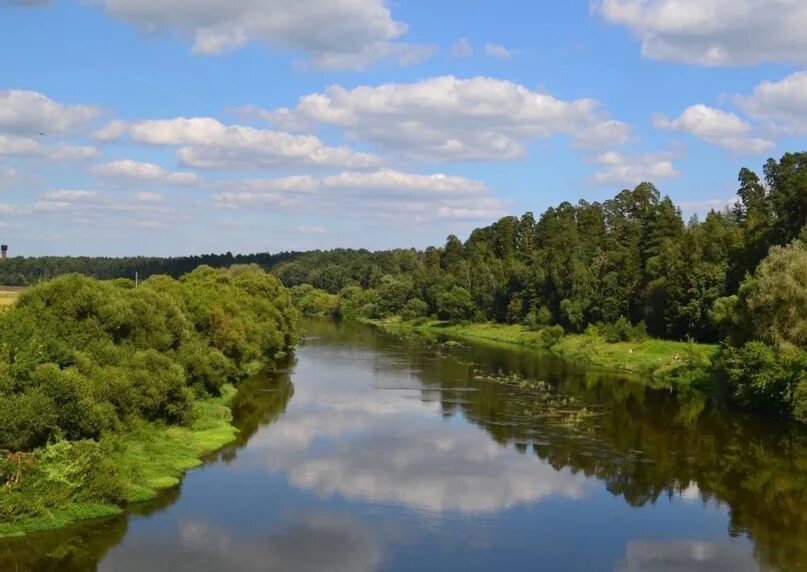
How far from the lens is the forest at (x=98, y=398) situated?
27.6m

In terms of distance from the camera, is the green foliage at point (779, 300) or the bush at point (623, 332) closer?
the green foliage at point (779, 300)

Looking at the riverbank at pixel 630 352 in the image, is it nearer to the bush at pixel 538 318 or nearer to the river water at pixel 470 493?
the bush at pixel 538 318

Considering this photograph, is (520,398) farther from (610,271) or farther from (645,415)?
(610,271)

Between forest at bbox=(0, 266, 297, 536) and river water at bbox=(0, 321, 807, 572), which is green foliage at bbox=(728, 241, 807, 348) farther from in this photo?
forest at bbox=(0, 266, 297, 536)

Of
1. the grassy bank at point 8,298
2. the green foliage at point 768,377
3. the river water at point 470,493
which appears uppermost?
the grassy bank at point 8,298

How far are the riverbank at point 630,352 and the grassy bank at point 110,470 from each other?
42.9 metres

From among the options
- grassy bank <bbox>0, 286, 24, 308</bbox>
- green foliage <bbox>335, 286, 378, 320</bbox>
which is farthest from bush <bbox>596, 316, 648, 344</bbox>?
green foliage <bbox>335, 286, 378, 320</bbox>

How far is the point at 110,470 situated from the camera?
29672 mm

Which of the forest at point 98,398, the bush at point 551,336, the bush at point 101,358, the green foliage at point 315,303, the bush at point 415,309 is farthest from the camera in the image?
the green foliage at point 315,303

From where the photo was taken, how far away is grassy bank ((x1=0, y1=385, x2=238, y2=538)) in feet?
87.8

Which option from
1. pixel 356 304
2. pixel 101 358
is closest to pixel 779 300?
pixel 101 358

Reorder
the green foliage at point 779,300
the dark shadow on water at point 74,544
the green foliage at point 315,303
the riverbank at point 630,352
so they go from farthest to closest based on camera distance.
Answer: the green foliage at point 315,303
the riverbank at point 630,352
the green foliage at point 779,300
the dark shadow on water at point 74,544

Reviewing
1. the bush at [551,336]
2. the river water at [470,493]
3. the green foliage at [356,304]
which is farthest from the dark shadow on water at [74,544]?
the green foliage at [356,304]

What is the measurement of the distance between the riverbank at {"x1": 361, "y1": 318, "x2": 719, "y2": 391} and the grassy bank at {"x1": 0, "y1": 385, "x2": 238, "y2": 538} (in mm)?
42885
